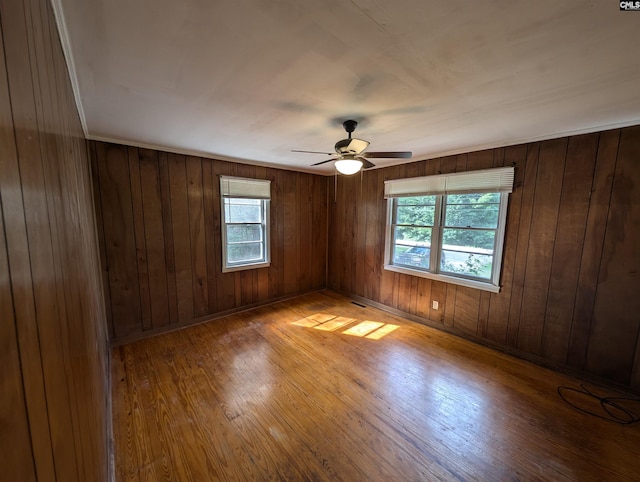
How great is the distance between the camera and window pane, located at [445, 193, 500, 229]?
2934mm

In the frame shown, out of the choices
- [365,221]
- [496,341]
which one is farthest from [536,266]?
[365,221]

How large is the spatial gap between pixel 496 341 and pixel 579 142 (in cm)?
222

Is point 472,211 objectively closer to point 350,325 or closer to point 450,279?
point 450,279

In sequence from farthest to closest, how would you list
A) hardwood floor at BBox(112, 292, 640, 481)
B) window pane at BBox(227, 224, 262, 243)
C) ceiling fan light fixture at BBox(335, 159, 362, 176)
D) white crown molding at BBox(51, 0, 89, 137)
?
window pane at BBox(227, 224, 262, 243) → ceiling fan light fixture at BBox(335, 159, 362, 176) → hardwood floor at BBox(112, 292, 640, 481) → white crown molding at BBox(51, 0, 89, 137)

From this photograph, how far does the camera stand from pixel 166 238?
321 centimetres

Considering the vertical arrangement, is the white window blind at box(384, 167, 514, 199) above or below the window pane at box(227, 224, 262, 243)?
above

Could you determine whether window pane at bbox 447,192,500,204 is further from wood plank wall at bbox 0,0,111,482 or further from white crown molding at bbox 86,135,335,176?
wood plank wall at bbox 0,0,111,482

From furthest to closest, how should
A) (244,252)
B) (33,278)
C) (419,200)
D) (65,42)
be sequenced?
(244,252) → (419,200) → (65,42) → (33,278)

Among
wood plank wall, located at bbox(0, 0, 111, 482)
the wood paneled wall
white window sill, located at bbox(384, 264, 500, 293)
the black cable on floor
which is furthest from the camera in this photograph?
white window sill, located at bbox(384, 264, 500, 293)

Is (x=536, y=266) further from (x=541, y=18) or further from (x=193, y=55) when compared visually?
(x=193, y=55)

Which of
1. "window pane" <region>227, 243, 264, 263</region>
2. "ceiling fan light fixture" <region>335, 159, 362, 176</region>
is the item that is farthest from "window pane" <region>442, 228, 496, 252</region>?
"window pane" <region>227, 243, 264, 263</region>

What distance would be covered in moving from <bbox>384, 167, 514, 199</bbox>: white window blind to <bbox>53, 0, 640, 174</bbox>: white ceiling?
55 cm

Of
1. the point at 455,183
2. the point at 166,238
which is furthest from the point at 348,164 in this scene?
the point at 166,238

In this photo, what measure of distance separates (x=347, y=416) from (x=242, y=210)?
119 inches
